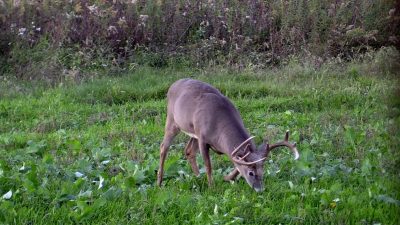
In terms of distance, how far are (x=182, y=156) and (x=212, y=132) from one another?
1.12 meters

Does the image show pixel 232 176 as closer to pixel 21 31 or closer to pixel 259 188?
pixel 259 188

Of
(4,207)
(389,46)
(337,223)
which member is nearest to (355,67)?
(389,46)

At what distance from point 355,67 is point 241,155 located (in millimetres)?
5750

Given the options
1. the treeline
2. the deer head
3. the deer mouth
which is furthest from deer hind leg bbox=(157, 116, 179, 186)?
the treeline

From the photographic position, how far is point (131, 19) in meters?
12.9

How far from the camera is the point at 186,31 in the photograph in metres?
12.9

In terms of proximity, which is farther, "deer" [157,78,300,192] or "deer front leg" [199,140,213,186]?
"deer front leg" [199,140,213,186]

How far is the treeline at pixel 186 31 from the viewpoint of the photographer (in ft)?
39.5

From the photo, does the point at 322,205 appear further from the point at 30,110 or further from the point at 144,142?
the point at 30,110

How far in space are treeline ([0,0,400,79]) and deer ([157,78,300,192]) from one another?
4.86m

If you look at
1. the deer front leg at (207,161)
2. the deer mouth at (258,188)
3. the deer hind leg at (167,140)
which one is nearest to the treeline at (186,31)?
the deer hind leg at (167,140)

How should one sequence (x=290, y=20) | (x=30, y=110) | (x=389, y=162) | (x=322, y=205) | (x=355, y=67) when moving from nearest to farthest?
1. (x=322, y=205)
2. (x=389, y=162)
3. (x=30, y=110)
4. (x=355, y=67)
5. (x=290, y=20)

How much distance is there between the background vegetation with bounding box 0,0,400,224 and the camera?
5559 mm

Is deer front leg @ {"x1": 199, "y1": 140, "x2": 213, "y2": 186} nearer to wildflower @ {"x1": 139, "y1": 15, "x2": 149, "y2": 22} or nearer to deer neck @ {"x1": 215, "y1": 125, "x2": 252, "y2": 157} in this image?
deer neck @ {"x1": 215, "y1": 125, "x2": 252, "y2": 157}
